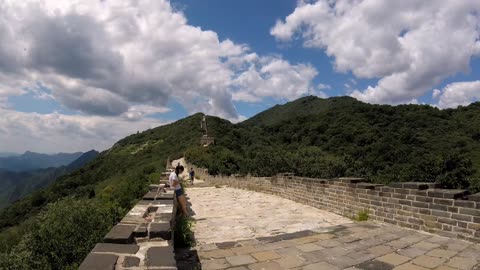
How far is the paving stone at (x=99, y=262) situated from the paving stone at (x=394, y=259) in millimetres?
3127

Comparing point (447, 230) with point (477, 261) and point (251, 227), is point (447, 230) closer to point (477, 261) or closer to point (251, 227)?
point (477, 261)

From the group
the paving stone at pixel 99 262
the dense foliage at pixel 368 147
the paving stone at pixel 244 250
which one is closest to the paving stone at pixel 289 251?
the paving stone at pixel 244 250

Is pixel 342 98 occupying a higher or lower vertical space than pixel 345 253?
higher

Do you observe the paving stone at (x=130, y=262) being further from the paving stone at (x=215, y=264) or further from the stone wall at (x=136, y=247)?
the paving stone at (x=215, y=264)

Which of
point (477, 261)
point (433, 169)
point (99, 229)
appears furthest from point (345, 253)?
point (433, 169)

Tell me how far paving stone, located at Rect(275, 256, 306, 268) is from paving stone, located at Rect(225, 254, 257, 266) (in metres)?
0.34

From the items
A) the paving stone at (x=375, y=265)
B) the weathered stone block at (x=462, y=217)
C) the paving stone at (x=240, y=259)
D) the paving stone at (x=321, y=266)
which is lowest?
the paving stone at (x=321, y=266)

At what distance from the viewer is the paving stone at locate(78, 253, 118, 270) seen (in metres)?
2.90

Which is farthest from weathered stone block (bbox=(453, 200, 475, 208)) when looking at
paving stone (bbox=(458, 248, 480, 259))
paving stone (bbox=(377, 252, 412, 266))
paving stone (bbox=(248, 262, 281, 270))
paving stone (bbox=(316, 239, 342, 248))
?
paving stone (bbox=(248, 262, 281, 270))

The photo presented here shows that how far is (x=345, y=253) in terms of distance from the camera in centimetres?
467

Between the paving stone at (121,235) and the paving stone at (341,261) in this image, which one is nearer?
the paving stone at (121,235)

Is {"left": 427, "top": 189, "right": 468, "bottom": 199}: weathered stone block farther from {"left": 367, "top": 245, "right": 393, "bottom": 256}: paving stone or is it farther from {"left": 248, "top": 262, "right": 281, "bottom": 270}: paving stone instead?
{"left": 248, "top": 262, "right": 281, "bottom": 270}: paving stone

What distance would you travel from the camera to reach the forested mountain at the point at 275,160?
6418mm

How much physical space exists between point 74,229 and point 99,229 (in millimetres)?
402
